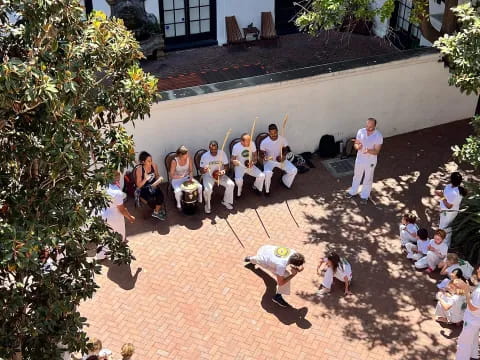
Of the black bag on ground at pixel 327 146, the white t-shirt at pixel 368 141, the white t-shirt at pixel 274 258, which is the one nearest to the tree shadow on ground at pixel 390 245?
the white t-shirt at pixel 274 258

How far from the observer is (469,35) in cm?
988

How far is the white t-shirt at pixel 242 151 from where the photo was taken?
40.8ft

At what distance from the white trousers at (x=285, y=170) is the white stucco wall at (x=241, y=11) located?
280 inches

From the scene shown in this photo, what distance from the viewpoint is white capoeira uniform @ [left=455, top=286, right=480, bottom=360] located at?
28.5 feet

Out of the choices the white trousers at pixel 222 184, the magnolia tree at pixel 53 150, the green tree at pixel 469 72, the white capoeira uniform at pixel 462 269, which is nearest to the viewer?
the magnolia tree at pixel 53 150

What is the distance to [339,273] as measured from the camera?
10352 millimetres

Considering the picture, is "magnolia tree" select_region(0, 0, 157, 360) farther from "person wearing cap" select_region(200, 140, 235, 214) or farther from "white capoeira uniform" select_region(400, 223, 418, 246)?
"white capoeira uniform" select_region(400, 223, 418, 246)

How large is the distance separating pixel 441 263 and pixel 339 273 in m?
1.76

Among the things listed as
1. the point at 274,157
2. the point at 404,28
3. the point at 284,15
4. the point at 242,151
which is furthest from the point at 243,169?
the point at 404,28

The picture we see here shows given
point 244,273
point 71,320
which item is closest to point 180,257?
point 244,273

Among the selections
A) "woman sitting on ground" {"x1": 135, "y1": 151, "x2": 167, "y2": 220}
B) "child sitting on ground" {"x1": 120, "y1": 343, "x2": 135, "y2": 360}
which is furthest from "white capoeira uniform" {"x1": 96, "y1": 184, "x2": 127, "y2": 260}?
"child sitting on ground" {"x1": 120, "y1": 343, "x2": 135, "y2": 360}

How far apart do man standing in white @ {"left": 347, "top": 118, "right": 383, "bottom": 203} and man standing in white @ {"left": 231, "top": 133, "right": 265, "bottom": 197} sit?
185 centimetres

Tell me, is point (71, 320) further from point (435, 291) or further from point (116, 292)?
point (435, 291)

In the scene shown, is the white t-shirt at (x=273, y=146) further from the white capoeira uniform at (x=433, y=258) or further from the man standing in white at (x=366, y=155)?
the white capoeira uniform at (x=433, y=258)
